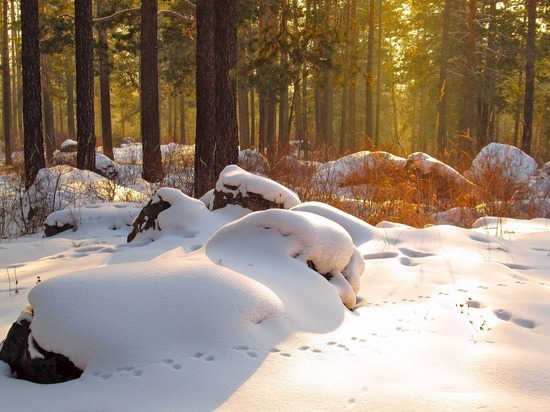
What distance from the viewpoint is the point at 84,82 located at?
356 inches

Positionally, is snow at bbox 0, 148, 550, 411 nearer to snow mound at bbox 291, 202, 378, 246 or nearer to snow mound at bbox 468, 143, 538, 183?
snow mound at bbox 291, 202, 378, 246

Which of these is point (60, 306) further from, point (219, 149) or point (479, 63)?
point (479, 63)

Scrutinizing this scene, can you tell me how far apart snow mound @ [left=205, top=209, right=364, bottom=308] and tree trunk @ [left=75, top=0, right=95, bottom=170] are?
272 inches

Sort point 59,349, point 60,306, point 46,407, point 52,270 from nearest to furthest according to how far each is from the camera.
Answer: point 46,407 < point 59,349 < point 60,306 < point 52,270

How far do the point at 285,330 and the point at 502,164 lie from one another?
265 inches

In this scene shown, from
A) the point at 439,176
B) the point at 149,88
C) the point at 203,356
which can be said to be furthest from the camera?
the point at 149,88

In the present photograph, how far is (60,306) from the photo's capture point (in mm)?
2043

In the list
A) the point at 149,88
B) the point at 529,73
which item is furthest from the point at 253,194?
the point at 529,73

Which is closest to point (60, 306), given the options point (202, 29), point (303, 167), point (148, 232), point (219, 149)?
point (148, 232)

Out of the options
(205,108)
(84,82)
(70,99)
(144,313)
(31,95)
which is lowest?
(144,313)

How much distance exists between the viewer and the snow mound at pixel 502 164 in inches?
292

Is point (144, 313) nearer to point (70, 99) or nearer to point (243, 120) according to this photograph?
point (243, 120)

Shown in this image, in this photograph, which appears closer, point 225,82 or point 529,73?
point 225,82

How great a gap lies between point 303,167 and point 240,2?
19.8ft
